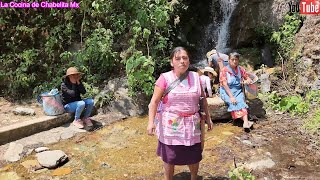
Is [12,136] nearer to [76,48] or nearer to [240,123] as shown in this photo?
[76,48]

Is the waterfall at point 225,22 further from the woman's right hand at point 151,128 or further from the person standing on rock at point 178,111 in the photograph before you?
the woman's right hand at point 151,128

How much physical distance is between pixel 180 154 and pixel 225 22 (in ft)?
25.2

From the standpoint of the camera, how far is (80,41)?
→ 8.58 meters

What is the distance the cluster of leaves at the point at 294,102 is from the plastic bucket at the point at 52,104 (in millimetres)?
4417

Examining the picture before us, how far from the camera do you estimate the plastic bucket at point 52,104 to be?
6.53 meters

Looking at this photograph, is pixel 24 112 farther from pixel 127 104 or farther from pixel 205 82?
pixel 205 82

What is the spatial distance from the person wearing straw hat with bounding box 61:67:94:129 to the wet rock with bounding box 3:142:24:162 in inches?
46.4

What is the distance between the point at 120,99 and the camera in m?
7.39

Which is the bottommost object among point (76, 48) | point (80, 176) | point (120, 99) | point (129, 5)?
point (80, 176)

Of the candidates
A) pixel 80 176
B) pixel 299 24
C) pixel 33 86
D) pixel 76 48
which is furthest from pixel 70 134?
pixel 299 24

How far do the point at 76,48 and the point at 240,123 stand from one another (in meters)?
4.58

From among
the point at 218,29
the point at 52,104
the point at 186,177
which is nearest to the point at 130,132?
the point at 52,104

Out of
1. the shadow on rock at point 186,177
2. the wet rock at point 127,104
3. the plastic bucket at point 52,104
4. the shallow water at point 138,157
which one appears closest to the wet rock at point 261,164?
the shallow water at point 138,157

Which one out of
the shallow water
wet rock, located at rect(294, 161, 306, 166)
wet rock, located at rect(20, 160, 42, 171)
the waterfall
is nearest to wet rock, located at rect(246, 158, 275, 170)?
the shallow water
